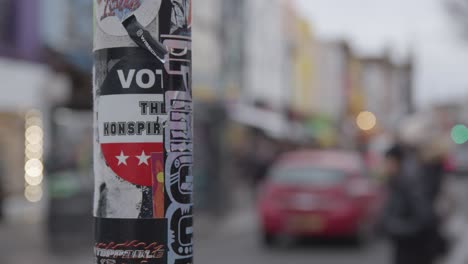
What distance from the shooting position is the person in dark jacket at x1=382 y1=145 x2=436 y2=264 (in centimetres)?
725

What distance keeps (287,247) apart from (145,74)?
1353cm

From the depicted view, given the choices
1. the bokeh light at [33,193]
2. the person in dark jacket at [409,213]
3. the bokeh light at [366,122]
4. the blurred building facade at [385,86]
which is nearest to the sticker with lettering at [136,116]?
the person in dark jacket at [409,213]

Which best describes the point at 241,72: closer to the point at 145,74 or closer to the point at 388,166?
the point at 388,166

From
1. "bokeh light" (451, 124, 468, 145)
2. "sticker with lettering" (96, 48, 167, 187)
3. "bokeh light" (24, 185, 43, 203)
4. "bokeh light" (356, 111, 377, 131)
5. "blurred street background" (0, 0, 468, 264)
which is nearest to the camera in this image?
"sticker with lettering" (96, 48, 167, 187)

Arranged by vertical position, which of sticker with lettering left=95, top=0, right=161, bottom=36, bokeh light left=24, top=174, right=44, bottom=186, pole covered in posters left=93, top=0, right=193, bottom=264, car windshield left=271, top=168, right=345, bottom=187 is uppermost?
sticker with lettering left=95, top=0, right=161, bottom=36

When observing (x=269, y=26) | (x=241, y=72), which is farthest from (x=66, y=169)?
(x=269, y=26)

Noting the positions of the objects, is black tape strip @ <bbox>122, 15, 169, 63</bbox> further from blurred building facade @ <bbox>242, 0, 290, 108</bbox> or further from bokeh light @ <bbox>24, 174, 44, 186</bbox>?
blurred building facade @ <bbox>242, 0, 290, 108</bbox>

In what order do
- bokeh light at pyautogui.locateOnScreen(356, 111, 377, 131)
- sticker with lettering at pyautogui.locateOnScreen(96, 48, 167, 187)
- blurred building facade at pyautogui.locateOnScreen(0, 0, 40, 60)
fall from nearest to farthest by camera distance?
sticker with lettering at pyautogui.locateOnScreen(96, 48, 167, 187), blurred building facade at pyautogui.locateOnScreen(0, 0, 40, 60), bokeh light at pyautogui.locateOnScreen(356, 111, 377, 131)

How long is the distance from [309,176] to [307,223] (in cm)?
81

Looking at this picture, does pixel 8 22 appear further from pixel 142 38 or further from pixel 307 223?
pixel 142 38

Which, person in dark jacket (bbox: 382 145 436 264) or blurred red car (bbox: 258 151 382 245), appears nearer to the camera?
person in dark jacket (bbox: 382 145 436 264)

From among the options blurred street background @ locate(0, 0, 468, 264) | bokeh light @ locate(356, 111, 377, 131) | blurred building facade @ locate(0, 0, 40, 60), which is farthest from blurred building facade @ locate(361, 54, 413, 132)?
blurred building facade @ locate(0, 0, 40, 60)

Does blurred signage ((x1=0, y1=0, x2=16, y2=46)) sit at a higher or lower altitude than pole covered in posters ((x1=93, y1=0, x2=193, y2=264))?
higher

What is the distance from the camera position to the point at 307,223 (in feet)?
51.3
